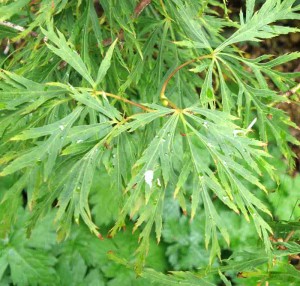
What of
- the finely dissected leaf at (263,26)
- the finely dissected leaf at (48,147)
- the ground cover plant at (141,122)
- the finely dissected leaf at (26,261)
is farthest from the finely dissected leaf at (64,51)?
the finely dissected leaf at (26,261)

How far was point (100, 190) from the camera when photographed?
234 cm

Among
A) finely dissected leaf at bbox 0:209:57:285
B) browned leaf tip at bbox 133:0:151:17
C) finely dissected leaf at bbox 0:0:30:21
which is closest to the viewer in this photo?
finely dissected leaf at bbox 0:0:30:21

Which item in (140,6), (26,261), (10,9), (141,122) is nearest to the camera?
(141,122)

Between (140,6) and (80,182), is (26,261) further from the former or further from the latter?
(140,6)

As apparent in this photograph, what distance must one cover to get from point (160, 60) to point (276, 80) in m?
0.37

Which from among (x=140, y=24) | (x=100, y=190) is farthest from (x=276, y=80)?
(x=100, y=190)

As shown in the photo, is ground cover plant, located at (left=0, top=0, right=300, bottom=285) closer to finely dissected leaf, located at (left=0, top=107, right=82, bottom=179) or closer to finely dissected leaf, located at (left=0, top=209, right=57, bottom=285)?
finely dissected leaf, located at (left=0, top=107, right=82, bottom=179)

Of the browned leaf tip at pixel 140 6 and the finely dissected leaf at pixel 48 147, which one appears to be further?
the browned leaf tip at pixel 140 6

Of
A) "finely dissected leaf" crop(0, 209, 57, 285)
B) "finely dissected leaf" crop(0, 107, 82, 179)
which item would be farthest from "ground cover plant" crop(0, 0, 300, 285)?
"finely dissected leaf" crop(0, 209, 57, 285)

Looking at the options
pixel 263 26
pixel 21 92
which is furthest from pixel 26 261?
pixel 263 26

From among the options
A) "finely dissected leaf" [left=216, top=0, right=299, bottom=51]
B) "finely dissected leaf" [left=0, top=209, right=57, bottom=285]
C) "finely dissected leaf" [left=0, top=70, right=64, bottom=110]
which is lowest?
"finely dissected leaf" [left=0, top=209, right=57, bottom=285]

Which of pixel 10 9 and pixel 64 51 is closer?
pixel 64 51

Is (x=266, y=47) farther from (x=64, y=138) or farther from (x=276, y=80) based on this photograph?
(x=64, y=138)

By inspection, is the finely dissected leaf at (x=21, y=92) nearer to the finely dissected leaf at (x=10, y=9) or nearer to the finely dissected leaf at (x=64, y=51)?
the finely dissected leaf at (x=64, y=51)
